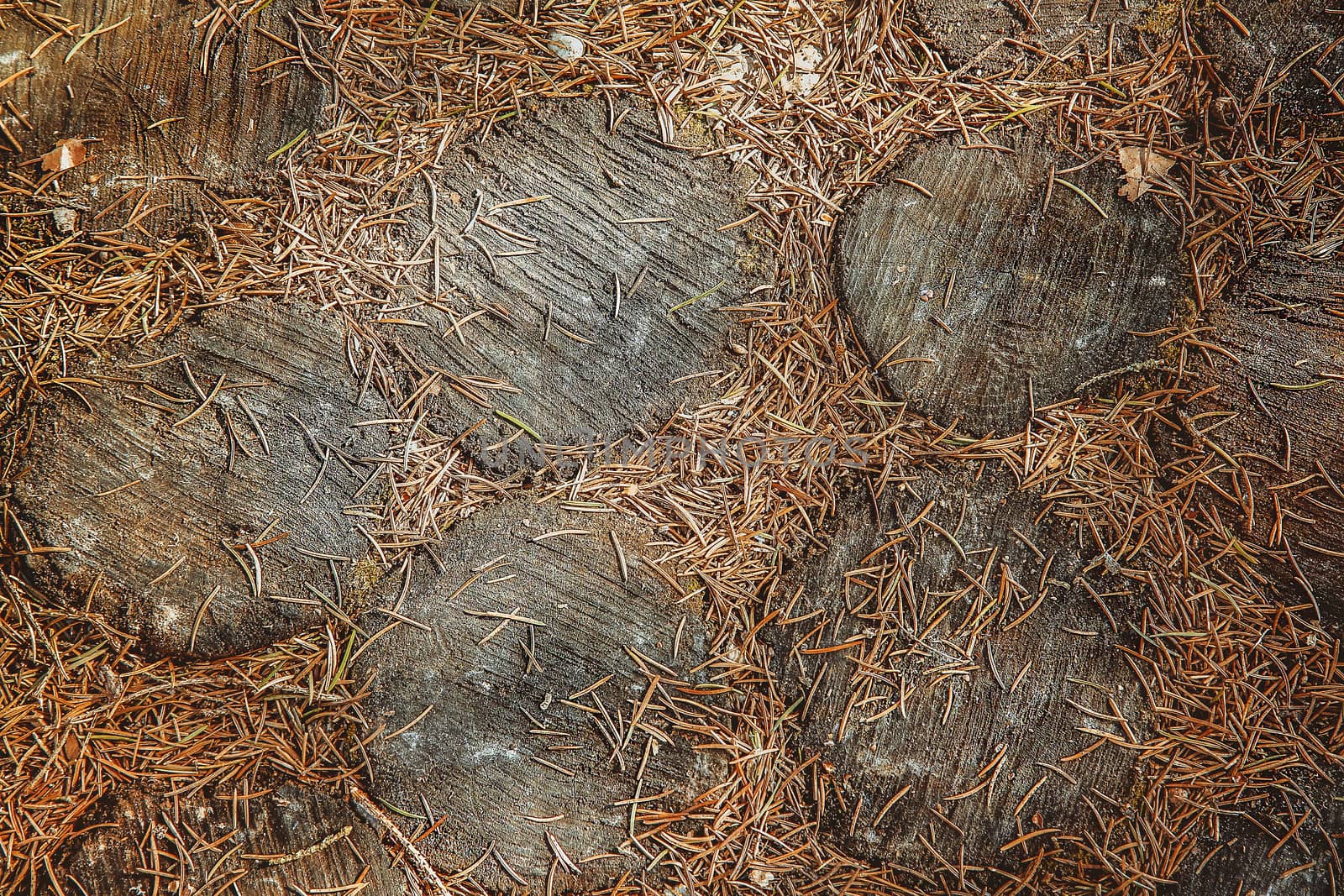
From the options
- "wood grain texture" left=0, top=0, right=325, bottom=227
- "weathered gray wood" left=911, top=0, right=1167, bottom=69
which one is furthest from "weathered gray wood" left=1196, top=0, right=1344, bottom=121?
"wood grain texture" left=0, top=0, right=325, bottom=227

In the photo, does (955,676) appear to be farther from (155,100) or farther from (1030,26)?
(155,100)

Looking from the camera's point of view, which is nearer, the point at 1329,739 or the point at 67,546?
the point at 67,546

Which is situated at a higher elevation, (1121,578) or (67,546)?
(1121,578)

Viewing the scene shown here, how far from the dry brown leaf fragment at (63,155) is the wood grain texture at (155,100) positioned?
0.05ft

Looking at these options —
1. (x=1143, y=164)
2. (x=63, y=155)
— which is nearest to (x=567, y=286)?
(x=63, y=155)

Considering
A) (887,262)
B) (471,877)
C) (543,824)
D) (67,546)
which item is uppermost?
(887,262)

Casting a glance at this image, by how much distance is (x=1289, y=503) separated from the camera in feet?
5.82

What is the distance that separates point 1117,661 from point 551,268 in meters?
1.70

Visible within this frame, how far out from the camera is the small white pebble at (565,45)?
6.09 feet

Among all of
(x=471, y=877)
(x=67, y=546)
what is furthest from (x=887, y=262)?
(x=67, y=546)

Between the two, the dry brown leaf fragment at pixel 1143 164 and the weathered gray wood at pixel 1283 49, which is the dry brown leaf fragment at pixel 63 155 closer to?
the dry brown leaf fragment at pixel 1143 164

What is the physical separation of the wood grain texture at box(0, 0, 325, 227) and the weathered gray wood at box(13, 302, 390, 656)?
401 mm

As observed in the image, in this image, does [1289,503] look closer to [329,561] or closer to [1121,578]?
[1121,578]

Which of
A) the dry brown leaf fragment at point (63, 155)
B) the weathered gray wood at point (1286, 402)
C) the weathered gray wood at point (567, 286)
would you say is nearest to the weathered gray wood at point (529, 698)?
the weathered gray wood at point (567, 286)
